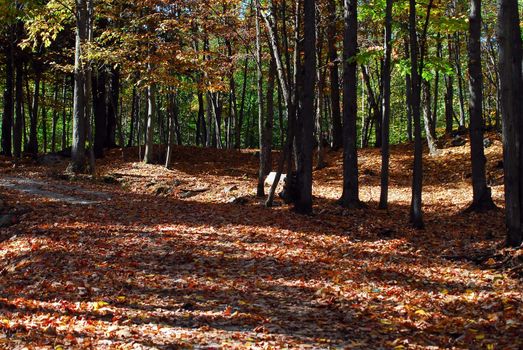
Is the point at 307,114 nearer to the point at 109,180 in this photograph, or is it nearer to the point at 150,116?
the point at 109,180

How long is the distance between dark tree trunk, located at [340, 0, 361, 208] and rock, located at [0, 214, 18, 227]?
888 cm

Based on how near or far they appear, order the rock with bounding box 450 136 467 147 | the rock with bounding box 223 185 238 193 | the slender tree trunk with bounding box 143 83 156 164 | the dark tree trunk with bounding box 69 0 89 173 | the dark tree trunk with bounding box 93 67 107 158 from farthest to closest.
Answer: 1. the dark tree trunk with bounding box 93 67 107 158
2. the rock with bounding box 450 136 467 147
3. the slender tree trunk with bounding box 143 83 156 164
4. the dark tree trunk with bounding box 69 0 89 173
5. the rock with bounding box 223 185 238 193

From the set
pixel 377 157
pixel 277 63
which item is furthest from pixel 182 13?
pixel 377 157

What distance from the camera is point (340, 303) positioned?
6.92 meters

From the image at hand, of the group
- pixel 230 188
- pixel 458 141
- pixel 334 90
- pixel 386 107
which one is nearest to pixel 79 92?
pixel 230 188

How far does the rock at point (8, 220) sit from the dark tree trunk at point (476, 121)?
1183 centimetres

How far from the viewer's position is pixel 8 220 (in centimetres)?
1201

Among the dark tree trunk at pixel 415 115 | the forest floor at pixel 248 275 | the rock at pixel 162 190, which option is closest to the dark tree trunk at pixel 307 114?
the forest floor at pixel 248 275

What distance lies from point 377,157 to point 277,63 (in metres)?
10.8

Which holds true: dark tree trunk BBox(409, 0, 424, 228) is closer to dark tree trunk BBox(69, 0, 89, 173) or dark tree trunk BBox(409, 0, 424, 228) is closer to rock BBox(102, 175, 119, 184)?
rock BBox(102, 175, 119, 184)

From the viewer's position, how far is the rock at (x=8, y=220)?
1183 centimetres

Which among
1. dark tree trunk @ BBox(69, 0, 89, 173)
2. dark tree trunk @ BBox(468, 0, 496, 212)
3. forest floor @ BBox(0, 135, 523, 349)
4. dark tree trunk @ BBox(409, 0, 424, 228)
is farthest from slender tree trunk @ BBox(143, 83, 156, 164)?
dark tree trunk @ BBox(468, 0, 496, 212)

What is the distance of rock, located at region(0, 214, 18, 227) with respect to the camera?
11.8 metres

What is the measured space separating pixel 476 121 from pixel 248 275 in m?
8.05
